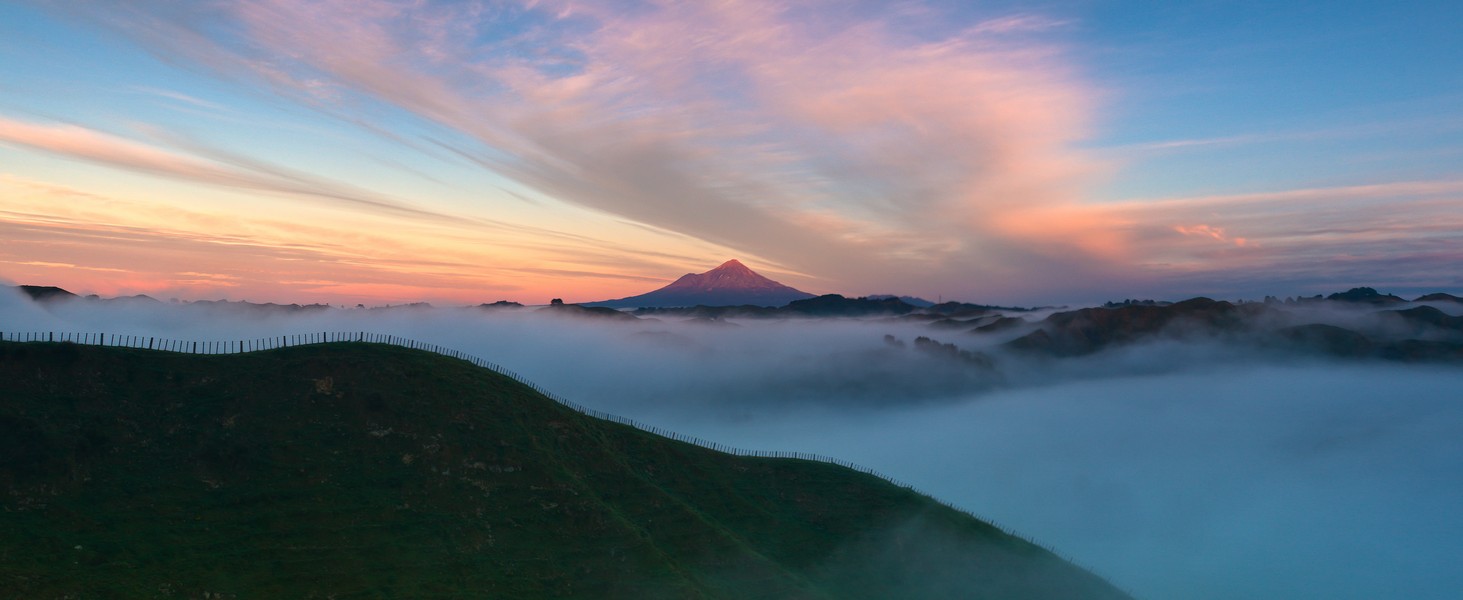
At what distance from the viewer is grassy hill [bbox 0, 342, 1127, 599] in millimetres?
57750

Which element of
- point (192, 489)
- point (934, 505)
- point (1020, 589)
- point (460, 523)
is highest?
point (192, 489)

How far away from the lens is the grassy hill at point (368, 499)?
189 ft

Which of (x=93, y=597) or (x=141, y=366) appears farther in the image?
(x=141, y=366)

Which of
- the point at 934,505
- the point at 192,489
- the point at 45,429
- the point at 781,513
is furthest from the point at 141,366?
the point at 934,505

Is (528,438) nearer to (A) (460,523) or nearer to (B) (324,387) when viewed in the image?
(A) (460,523)

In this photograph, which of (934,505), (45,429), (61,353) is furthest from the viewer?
(934,505)

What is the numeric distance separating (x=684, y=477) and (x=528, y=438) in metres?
26.4

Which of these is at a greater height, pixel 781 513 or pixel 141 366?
pixel 141 366

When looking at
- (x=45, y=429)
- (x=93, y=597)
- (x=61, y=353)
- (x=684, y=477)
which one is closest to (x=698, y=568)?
(x=684, y=477)

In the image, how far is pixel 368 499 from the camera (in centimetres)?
6994

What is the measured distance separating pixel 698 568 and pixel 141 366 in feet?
211

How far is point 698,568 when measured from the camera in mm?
81500

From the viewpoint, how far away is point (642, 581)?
73.2 m

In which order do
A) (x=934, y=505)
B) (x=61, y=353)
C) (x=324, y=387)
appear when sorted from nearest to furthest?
(x=61, y=353), (x=324, y=387), (x=934, y=505)
